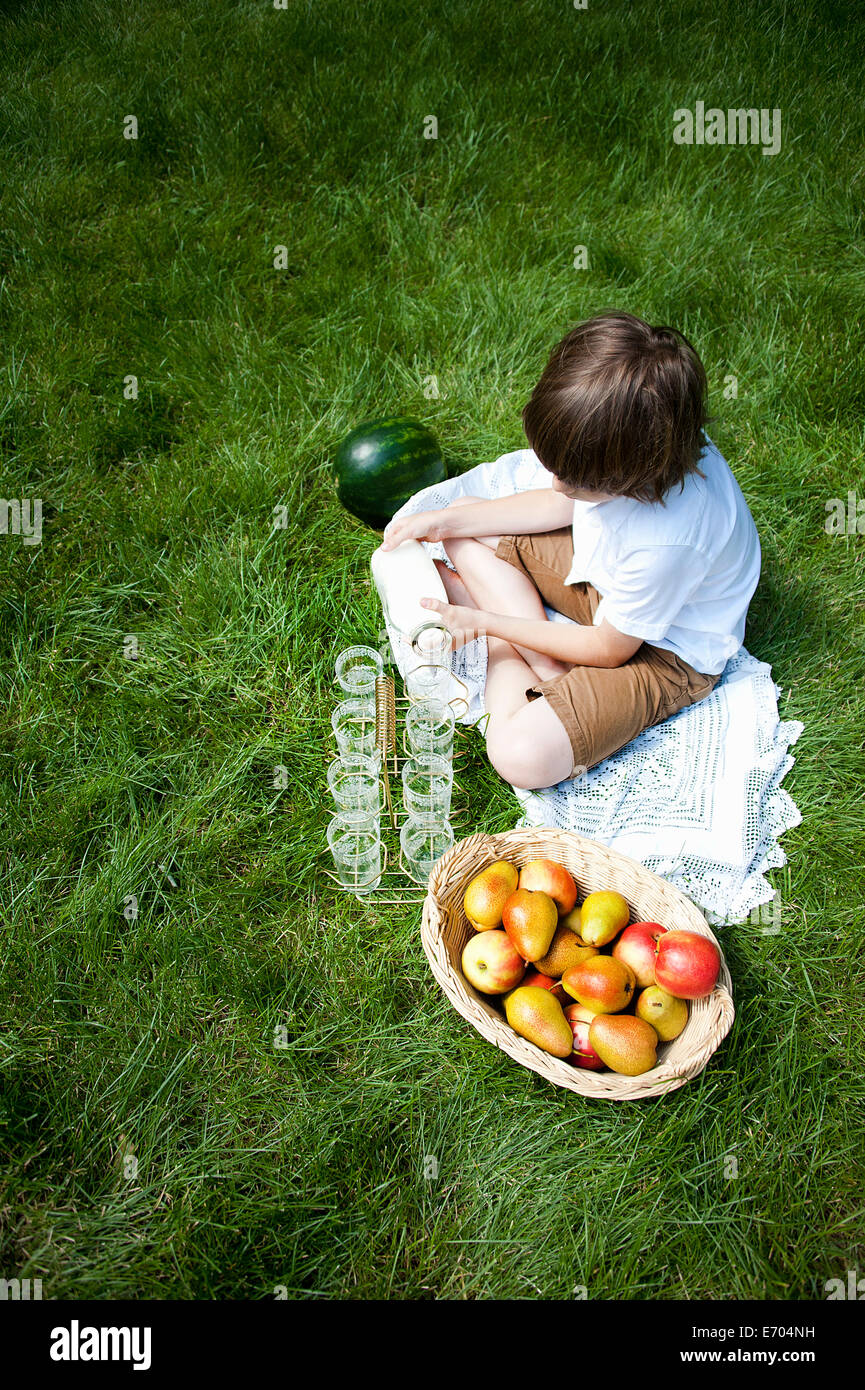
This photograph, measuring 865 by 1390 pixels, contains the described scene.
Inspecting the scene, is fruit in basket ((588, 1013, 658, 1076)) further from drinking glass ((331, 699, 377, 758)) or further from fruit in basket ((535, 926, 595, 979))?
drinking glass ((331, 699, 377, 758))

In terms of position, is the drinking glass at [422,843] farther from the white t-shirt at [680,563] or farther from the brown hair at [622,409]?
the brown hair at [622,409]

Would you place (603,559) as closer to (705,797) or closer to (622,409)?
(622,409)

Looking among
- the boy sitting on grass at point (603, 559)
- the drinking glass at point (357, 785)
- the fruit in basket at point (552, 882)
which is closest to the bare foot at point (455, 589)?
the boy sitting on grass at point (603, 559)

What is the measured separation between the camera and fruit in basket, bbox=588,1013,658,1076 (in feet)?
7.30

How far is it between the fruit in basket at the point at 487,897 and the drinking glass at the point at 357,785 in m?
0.38

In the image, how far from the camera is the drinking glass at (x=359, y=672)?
10.0ft

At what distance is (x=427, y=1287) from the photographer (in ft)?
7.04

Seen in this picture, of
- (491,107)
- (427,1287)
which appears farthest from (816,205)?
(427,1287)

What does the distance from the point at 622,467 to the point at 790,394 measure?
7.04 ft

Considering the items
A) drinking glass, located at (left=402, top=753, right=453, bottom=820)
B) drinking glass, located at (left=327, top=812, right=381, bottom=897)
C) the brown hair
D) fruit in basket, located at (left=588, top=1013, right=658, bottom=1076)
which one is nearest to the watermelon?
the brown hair

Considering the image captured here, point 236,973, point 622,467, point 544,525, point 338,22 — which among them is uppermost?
point 338,22

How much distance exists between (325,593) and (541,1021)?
6.04 ft

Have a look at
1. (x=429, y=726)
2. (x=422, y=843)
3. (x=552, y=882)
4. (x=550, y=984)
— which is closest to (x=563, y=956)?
(x=550, y=984)
